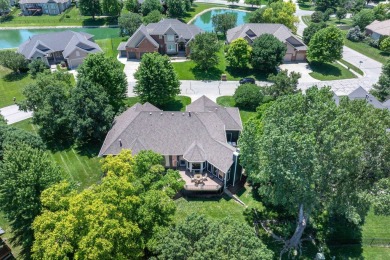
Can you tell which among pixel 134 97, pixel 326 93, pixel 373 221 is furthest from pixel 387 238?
pixel 134 97

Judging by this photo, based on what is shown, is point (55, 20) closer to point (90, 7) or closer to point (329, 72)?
point (90, 7)

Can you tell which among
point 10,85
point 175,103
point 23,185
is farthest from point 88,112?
point 10,85

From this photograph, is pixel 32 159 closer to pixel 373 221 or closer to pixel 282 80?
pixel 373 221

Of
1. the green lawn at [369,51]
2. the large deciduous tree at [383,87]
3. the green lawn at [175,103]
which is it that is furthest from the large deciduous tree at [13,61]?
the green lawn at [369,51]

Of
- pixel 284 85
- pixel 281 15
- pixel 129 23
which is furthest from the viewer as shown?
pixel 129 23

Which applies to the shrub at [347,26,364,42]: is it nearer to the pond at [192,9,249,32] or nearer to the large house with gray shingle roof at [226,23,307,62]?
the large house with gray shingle roof at [226,23,307,62]

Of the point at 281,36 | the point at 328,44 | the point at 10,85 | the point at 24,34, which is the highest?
the point at 281,36

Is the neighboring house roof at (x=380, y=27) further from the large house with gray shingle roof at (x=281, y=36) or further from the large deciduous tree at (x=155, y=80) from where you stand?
→ the large deciduous tree at (x=155, y=80)
